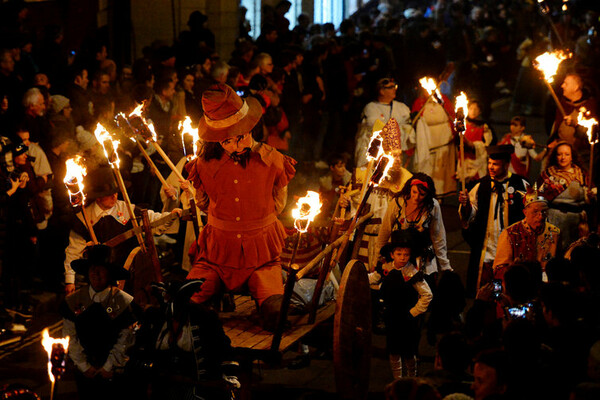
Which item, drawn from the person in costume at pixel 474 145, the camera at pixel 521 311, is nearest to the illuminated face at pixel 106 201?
the camera at pixel 521 311

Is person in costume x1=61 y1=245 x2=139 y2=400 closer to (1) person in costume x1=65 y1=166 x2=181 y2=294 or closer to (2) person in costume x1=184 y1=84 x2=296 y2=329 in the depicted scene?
(2) person in costume x1=184 y1=84 x2=296 y2=329

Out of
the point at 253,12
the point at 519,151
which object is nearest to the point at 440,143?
the point at 519,151

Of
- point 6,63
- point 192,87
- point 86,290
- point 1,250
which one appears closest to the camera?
point 86,290

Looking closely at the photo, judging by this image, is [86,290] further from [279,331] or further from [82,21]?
[82,21]

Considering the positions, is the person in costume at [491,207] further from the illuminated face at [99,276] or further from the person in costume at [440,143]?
the illuminated face at [99,276]

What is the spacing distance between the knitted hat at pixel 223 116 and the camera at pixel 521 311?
90.1 inches

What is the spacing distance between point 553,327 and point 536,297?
774mm

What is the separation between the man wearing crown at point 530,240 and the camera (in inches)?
305

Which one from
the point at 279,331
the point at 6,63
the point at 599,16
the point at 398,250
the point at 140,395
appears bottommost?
the point at 140,395

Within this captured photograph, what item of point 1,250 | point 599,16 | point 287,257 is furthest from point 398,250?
point 599,16

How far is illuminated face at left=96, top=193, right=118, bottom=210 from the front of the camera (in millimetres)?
8352

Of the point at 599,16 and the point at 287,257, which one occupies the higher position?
the point at 599,16

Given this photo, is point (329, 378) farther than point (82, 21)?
No

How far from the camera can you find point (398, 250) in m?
7.42
